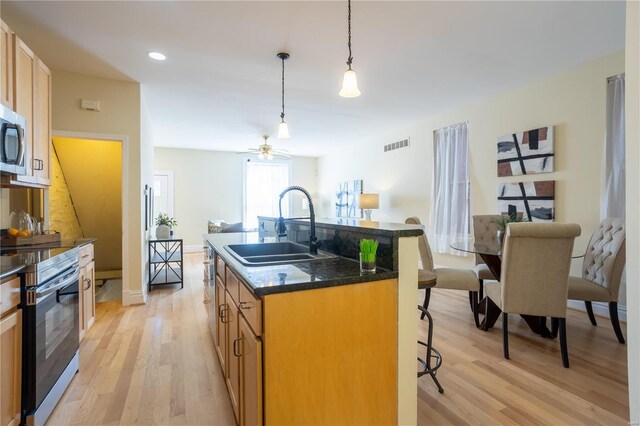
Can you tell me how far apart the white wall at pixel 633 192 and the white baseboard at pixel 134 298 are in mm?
4149

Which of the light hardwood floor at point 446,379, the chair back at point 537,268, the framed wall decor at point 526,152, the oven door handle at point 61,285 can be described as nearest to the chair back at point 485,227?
the framed wall decor at point 526,152

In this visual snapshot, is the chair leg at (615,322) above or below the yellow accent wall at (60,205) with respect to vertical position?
below

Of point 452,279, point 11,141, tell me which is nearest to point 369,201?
point 452,279

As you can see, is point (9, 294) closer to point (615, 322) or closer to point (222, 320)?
point (222, 320)

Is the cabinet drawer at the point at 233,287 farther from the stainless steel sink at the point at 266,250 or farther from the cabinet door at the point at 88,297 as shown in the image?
the cabinet door at the point at 88,297

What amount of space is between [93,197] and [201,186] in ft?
11.3

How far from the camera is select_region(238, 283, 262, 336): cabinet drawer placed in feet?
3.81

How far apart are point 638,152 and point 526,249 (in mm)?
1225

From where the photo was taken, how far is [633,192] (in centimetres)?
118

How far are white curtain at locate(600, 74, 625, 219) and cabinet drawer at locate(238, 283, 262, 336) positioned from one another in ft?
12.0

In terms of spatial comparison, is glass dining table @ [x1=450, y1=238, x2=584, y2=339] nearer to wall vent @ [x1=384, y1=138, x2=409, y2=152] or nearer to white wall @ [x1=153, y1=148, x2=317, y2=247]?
wall vent @ [x1=384, y1=138, x2=409, y2=152]

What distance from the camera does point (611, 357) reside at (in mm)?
2318

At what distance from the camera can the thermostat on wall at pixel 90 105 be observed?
337 centimetres

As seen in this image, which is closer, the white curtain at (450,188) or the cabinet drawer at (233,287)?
the cabinet drawer at (233,287)
